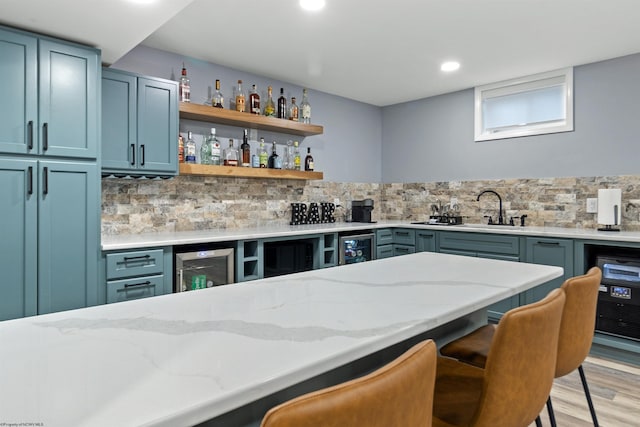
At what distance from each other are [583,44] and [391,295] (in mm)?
3374

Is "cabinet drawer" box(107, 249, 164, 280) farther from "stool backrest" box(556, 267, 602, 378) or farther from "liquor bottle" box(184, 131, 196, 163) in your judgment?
"stool backrest" box(556, 267, 602, 378)

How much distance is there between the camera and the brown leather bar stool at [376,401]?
57 centimetres

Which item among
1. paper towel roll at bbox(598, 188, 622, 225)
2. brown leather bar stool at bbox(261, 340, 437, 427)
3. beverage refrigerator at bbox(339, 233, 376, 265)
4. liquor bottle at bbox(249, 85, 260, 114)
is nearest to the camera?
brown leather bar stool at bbox(261, 340, 437, 427)

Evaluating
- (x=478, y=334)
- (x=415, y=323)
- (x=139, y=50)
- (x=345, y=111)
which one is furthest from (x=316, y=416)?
(x=345, y=111)

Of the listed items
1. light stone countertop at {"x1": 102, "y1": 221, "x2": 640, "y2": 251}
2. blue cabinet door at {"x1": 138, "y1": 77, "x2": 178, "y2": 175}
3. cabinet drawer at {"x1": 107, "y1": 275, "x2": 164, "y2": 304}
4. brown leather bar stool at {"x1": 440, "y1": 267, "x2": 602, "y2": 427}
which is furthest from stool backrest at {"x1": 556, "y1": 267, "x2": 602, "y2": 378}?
blue cabinet door at {"x1": 138, "y1": 77, "x2": 178, "y2": 175}

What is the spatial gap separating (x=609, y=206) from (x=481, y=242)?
44.0 inches

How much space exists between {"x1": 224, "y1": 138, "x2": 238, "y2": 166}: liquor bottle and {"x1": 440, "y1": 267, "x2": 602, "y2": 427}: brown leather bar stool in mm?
2769

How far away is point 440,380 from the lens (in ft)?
4.62

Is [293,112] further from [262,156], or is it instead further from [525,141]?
[525,141]

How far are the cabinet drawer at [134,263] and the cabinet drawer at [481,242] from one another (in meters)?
2.88

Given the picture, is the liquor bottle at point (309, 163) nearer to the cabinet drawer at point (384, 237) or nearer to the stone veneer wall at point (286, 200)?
Answer: the stone veneer wall at point (286, 200)

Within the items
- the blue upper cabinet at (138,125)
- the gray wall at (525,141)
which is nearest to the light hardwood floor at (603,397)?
the gray wall at (525,141)

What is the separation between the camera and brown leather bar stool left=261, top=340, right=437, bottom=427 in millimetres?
565

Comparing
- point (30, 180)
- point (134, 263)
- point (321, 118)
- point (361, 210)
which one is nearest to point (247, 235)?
point (134, 263)
